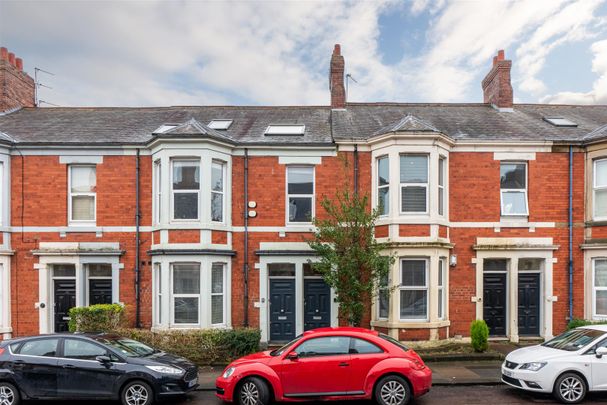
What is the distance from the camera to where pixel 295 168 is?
1423 centimetres

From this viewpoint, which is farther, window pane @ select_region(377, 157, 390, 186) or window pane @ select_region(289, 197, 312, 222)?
window pane @ select_region(289, 197, 312, 222)

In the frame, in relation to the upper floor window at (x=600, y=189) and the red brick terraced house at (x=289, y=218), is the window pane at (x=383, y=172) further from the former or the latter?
the upper floor window at (x=600, y=189)

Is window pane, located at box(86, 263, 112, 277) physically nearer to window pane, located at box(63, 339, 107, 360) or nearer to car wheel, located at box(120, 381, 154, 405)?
window pane, located at box(63, 339, 107, 360)

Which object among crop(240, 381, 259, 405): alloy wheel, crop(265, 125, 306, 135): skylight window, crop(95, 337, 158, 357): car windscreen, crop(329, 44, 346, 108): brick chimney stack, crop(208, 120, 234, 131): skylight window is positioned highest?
crop(329, 44, 346, 108): brick chimney stack

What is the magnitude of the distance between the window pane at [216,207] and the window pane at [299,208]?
2.22 meters

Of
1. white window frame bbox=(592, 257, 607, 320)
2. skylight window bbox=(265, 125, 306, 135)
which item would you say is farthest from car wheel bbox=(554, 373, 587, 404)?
skylight window bbox=(265, 125, 306, 135)

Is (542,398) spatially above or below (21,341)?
below

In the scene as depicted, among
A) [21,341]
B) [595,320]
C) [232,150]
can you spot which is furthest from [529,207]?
[21,341]

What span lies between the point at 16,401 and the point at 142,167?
7.52 meters

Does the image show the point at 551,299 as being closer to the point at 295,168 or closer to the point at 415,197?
the point at 415,197

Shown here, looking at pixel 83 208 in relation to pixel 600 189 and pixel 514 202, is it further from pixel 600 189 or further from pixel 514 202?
pixel 600 189

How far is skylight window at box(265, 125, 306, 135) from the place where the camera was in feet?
48.2

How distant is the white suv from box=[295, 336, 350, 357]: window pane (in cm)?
358

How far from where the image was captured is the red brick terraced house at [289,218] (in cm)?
1341
